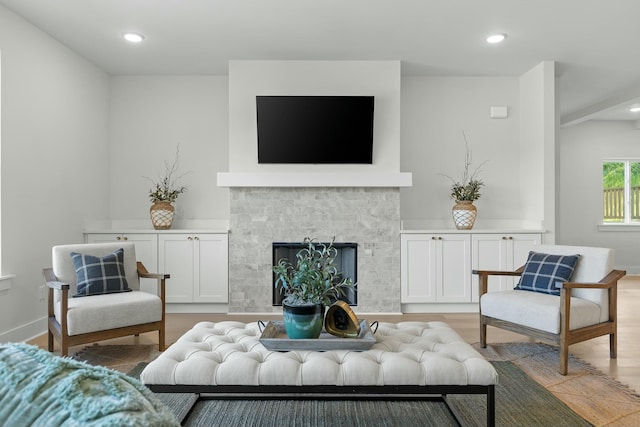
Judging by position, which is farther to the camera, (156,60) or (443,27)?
(156,60)

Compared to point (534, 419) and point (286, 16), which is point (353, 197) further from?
point (534, 419)

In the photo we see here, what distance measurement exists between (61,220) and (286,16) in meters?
2.87

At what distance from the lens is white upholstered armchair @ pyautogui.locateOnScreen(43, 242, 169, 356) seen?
310cm

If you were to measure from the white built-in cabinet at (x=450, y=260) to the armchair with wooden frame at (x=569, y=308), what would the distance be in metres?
1.26

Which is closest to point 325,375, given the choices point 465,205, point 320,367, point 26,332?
point 320,367

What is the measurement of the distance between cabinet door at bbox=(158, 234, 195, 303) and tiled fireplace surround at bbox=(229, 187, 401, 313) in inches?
17.5

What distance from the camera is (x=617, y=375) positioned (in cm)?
301

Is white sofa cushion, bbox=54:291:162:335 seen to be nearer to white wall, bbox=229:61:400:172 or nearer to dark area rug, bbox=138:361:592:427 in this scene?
dark area rug, bbox=138:361:592:427

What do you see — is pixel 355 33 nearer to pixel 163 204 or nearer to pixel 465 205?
pixel 465 205

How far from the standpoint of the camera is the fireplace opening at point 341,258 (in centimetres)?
488

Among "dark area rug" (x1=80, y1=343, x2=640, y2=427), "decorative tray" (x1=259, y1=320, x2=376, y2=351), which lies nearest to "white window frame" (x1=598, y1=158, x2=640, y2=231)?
"dark area rug" (x1=80, y1=343, x2=640, y2=427)

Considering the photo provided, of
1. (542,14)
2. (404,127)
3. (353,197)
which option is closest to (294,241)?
(353,197)

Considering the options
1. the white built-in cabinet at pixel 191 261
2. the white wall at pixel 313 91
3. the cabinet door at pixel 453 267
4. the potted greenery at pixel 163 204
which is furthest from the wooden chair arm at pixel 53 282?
the cabinet door at pixel 453 267

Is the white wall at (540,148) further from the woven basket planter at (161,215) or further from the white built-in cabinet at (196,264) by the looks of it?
the woven basket planter at (161,215)
